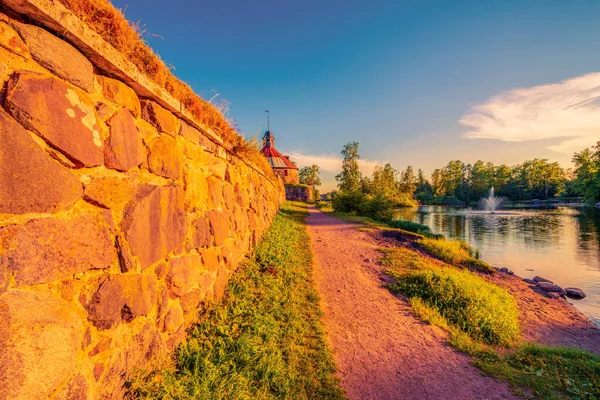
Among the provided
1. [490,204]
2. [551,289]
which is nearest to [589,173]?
[490,204]

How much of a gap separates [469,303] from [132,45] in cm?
592

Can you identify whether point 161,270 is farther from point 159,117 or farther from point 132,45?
point 132,45

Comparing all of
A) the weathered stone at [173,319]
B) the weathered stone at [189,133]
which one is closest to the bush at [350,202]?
the weathered stone at [189,133]

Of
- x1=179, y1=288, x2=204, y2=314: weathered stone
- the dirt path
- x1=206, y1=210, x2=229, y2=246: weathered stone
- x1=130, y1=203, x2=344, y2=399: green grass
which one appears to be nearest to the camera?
x1=130, y1=203, x2=344, y2=399: green grass

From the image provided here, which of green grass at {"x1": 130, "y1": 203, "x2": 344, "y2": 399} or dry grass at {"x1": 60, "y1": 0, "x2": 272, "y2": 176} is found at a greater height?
dry grass at {"x1": 60, "y1": 0, "x2": 272, "y2": 176}

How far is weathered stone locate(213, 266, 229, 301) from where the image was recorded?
3.23 metres

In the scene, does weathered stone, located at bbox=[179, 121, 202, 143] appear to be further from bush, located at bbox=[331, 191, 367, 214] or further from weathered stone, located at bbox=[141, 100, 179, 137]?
bush, located at bbox=[331, 191, 367, 214]

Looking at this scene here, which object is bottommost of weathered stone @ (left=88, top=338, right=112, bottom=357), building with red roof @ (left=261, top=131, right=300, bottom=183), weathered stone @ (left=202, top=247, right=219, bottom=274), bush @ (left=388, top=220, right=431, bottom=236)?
bush @ (left=388, top=220, right=431, bottom=236)

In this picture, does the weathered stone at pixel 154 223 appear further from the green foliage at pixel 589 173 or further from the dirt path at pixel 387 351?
the green foliage at pixel 589 173

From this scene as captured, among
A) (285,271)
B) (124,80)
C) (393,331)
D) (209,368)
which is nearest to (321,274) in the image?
(285,271)

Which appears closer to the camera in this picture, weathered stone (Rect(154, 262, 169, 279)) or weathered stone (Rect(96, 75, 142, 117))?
weathered stone (Rect(96, 75, 142, 117))

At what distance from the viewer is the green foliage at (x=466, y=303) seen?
3.84 metres

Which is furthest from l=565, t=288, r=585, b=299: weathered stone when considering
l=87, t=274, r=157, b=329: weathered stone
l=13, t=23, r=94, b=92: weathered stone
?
l=13, t=23, r=94, b=92: weathered stone

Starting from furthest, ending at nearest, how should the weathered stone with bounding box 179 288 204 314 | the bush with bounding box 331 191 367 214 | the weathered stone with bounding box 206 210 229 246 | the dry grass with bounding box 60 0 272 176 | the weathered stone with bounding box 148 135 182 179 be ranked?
the bush with bounding box 331 191 367 214, the weathered stone with bounding box 206 210 229 246, the weathered stone with bounding box 179 288 204 314, the weathered stone with bounding box 148 135 182 179, the dry grass with bounding box 60 0 272 176
